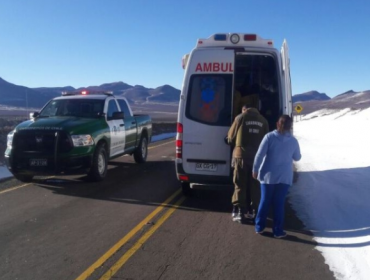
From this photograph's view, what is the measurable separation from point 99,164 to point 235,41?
4449 millimetres

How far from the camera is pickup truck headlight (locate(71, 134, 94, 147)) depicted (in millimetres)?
8987

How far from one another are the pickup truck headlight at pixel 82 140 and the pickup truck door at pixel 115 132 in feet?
3.84

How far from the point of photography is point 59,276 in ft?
14.8

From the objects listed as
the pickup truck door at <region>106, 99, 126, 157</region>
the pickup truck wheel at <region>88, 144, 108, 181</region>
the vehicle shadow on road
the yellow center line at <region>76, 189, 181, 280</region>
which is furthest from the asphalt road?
the pickup truck door at <region>106, 99, 126, 157</region>

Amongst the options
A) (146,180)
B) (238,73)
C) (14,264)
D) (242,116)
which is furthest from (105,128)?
(14,264)

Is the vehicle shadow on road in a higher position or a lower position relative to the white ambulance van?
lower

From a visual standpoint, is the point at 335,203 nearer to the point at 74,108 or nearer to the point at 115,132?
the point at 115,132

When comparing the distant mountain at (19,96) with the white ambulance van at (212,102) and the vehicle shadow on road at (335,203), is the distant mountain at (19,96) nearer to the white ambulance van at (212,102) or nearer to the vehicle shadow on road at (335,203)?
the vehicle shadow on road at (335,203)

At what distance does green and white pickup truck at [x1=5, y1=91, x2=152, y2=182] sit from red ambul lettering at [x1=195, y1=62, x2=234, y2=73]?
3384 millimetres

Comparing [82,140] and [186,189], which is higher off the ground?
[82,140]

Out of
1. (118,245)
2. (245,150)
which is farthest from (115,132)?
(118,245)

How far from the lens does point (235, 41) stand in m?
7.31

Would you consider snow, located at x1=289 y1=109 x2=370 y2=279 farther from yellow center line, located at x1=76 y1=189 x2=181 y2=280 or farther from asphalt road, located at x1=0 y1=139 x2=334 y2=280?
yellow center line, located at x1=76 y1=189 x2=181 y2=280

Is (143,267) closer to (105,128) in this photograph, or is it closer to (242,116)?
(242,116)
